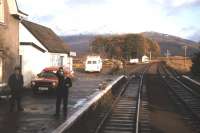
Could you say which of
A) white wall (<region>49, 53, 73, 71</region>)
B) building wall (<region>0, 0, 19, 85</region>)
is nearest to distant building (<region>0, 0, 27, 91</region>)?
building wall (<region>0, 0, 19, 85</region>)

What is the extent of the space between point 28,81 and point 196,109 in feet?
46.5

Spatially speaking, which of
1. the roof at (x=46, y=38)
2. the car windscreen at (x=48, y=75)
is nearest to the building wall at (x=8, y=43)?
the car windscreen at (x=48, y=75)

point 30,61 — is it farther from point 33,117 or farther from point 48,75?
point 33,117

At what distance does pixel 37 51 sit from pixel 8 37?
8.69m

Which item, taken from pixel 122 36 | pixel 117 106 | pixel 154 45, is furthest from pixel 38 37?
pixel 154 45

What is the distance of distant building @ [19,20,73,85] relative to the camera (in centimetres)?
3344

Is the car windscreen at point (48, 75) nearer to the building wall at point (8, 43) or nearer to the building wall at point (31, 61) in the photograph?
the building wall at point (8, 43)

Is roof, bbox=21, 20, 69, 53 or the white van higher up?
roof, bbox=21, 20, 69, 53

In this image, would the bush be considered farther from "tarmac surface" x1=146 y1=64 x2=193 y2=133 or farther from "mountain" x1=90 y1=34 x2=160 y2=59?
"mountain" x1=90 y1=34 x2=160 y2=59

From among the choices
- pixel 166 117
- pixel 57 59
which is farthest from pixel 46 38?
pixel 166 117

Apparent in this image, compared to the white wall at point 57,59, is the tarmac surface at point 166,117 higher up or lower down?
lower down

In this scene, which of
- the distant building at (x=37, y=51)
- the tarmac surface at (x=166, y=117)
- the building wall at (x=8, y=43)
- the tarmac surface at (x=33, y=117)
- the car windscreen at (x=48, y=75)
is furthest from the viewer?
the distant building at (x=37, y=51)

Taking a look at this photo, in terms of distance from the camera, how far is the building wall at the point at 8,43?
→ 25922 mm

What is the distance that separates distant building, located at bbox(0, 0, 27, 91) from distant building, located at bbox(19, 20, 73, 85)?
491cm
